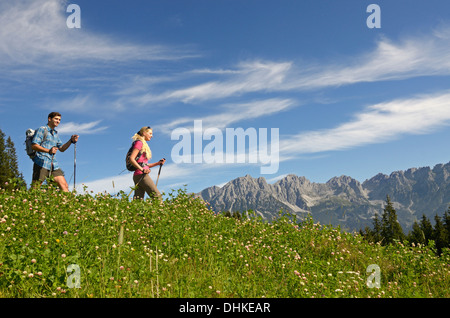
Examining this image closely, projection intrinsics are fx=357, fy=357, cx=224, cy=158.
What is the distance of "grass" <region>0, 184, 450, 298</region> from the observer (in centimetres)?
538

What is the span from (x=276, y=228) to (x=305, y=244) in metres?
1.53

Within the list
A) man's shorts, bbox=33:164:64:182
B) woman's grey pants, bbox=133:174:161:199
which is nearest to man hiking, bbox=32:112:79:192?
man's shorts, bbox=33:164:64:182

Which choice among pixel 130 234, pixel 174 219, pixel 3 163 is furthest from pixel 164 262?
pixel 3 163

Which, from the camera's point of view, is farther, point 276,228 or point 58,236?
point 276,228

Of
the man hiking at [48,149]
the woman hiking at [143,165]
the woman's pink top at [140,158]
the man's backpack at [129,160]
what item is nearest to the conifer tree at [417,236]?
the woman hiking at [143,165]

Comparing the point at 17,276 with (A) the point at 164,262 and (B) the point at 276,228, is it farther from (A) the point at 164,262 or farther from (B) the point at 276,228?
(B) the point at 276,228

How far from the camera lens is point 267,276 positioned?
23.3 ft

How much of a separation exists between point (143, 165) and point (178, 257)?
5797mm

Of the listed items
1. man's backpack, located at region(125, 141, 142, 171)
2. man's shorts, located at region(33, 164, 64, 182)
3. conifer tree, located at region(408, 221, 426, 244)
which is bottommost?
conifer tree, located at region(408, 221, 426, 244)

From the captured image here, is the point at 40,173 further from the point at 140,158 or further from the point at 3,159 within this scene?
the point at 3,159

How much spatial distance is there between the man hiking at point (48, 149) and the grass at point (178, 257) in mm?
888

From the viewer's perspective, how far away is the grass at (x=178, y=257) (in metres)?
5.38

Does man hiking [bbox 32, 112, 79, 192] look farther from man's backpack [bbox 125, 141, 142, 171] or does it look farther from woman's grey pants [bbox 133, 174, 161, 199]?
woman's grey pants [bbox 133, 174, 161, 199]

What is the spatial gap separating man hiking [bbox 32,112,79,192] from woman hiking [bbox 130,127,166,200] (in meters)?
2.03
